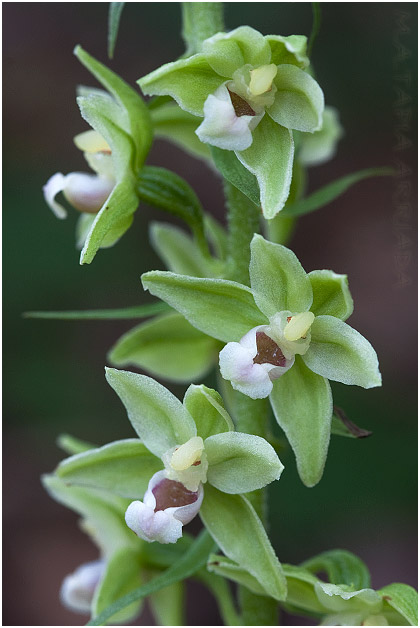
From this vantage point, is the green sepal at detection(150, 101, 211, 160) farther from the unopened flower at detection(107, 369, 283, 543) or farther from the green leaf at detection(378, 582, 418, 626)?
the green leaf at detection(378, 582, 418, 626)

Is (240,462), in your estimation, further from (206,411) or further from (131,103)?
(131,103)

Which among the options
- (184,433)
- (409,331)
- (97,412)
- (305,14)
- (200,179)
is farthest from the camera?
(200,179)

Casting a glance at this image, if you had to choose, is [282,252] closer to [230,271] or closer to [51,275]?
[230,271]

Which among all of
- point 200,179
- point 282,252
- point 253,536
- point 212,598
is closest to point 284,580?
point 253,536

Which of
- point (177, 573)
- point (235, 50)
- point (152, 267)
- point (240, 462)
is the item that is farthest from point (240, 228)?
point (152, 267)

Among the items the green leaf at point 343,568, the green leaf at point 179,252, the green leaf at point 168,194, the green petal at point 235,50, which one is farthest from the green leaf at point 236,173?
the green leaf at point 343,568

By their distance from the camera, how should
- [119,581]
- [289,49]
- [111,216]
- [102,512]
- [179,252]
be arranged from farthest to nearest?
[179,252]
[102,512]
[119,581]
[111,216]
[289,49]

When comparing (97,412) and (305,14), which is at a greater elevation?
(305,14)
